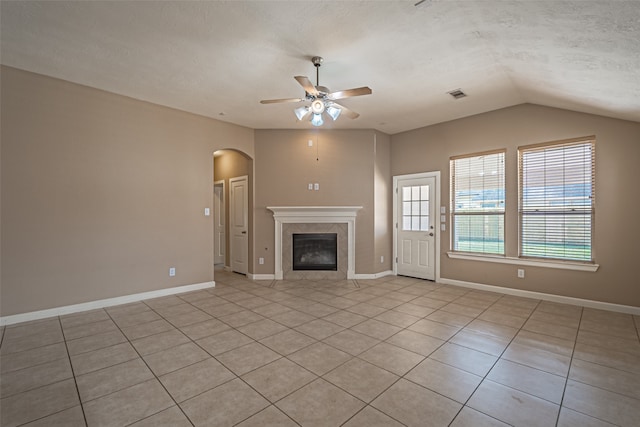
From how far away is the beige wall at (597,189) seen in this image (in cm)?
371

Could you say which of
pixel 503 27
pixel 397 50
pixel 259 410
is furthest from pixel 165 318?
pixel 503 27

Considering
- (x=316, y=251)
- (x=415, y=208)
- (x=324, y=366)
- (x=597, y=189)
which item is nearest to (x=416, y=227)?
(x=415, y=208)

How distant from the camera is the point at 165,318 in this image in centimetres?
363

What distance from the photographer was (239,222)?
6.34 m

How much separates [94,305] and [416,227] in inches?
217

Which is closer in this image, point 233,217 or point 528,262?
point 528,262

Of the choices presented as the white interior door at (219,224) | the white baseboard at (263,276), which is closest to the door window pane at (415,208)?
the white baseboard at (263,276)

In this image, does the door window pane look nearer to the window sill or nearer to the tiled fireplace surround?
the window sill

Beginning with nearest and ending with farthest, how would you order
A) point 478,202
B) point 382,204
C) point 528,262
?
point 528,262 < point 478,202 < point 382,204

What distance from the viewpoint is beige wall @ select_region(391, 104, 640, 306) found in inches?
146

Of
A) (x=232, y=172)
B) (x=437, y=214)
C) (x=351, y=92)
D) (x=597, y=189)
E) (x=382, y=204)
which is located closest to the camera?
(x=351, y=92)

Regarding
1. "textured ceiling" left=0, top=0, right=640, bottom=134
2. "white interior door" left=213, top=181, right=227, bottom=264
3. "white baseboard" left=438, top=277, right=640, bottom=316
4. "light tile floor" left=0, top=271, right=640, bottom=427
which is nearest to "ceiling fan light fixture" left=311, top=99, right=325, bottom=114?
"textured ceiling" left=0, top=0, right=640, bottom=134

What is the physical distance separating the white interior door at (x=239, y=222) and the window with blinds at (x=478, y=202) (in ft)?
13.4

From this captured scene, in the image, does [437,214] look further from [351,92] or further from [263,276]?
[263,276]
